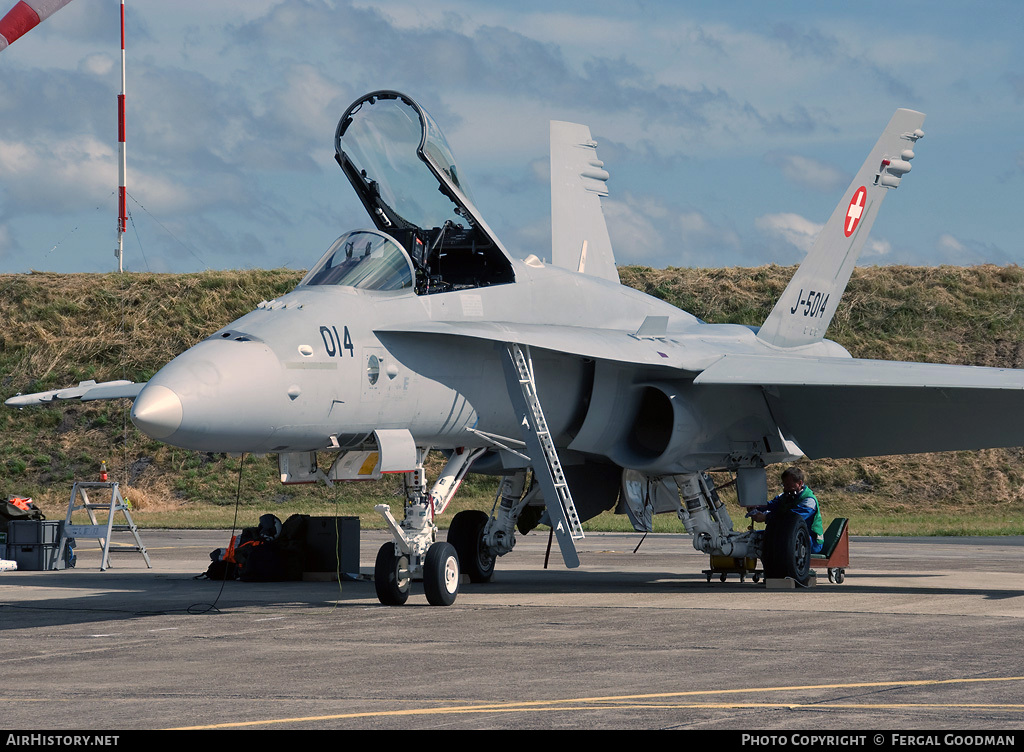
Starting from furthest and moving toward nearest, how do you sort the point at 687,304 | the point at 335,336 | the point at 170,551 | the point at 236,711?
the point at 687,304 < the point at 170,551 < the point at 335,336 < the point at 236,711

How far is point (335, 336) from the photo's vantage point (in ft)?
35.2

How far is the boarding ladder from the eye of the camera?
1223 cm

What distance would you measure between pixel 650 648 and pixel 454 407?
382 centimetres

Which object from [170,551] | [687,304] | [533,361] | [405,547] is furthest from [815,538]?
[687,304]

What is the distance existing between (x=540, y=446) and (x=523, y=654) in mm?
3829

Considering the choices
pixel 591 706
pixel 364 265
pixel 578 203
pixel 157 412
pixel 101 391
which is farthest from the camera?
pixel 578 203

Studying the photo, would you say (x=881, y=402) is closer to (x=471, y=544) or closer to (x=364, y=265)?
(x=471, y=544)

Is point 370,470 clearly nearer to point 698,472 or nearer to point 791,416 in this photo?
point 698,472

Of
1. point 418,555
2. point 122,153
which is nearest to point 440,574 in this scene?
point 418,555

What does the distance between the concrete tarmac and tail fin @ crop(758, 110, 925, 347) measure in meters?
3.48

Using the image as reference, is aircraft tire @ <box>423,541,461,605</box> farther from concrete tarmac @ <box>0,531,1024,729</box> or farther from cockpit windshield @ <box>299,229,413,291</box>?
cockpit windshield @ <box>299,229,413,291</box>

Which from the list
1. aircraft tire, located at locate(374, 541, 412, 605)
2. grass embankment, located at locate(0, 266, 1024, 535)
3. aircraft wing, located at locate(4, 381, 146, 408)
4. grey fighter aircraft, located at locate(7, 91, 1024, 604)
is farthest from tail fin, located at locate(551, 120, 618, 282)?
grass embankment, located at locate(0, 266, 1024, 535)

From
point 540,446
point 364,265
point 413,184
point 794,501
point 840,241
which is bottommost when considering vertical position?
point 794,501

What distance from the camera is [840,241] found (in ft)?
56.6
